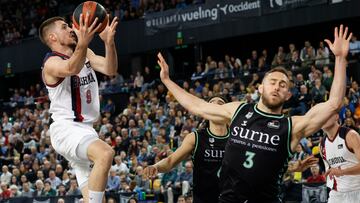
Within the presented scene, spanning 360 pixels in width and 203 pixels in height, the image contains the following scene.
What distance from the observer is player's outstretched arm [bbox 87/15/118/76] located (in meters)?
8.87

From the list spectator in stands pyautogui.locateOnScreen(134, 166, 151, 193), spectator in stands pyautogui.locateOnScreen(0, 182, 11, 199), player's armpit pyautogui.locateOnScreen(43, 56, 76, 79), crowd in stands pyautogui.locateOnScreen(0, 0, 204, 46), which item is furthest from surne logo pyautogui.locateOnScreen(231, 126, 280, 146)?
crowd in stands pyautogui.locateOnScreen(0, 0, 204, 46)

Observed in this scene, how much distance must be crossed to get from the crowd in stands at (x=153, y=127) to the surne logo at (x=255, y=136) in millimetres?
9022

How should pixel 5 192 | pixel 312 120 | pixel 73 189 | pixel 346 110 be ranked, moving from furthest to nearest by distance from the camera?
pixel 5 192, pixel 73 189, pixel 346 110, pixel 312 120

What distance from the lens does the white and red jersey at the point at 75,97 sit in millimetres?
9047

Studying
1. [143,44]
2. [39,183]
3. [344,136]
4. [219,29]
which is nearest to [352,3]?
[219,29]

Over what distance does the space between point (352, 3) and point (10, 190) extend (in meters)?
12.9

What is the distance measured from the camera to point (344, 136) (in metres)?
11.1

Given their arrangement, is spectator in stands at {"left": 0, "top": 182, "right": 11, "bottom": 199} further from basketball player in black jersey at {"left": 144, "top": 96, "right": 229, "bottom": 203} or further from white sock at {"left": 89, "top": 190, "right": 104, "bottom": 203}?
white sock at {"left": 89, "top": 190, "right": 104, "bottom": 203}

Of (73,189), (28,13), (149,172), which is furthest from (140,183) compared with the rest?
(28,13)

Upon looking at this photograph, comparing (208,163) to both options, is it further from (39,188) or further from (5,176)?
(5,176)

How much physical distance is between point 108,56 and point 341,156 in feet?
13.5

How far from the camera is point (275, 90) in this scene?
7363mm

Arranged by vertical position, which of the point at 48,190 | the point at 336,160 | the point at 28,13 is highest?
the point at 28,13

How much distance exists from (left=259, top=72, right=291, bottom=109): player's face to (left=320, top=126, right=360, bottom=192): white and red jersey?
3942mm
